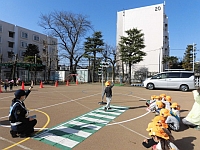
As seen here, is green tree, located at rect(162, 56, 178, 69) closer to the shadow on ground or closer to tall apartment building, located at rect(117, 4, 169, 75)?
tall apartment building, located at rect(117, 4, 169, 75)

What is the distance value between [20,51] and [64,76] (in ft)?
65.5

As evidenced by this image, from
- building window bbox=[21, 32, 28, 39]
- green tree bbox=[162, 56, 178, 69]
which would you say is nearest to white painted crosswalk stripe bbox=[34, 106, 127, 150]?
green tree bbox=[162, 56, 178, 69]

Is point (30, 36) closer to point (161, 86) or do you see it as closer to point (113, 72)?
point (113, 72)

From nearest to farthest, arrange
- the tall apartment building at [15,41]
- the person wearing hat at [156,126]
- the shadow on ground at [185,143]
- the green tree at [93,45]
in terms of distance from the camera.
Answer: the person wearing hat at [156,126] → the shadow on ground at [185,143] → the green tree at [93,45] → the tall apartment building at [15,41]

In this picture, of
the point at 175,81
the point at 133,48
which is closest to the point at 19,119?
the point at 175,81

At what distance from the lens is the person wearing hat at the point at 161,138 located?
2615mm

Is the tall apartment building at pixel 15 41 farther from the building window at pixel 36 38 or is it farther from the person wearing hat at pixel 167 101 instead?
the person wearing hat at pixel 167 101

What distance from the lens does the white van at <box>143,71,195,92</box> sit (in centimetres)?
1485

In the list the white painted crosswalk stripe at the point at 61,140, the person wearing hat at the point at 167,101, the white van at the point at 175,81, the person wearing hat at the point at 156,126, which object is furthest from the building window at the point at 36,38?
the person wearing hat at the point at 156,126

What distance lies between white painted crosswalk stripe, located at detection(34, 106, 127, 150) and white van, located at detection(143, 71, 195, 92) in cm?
1167

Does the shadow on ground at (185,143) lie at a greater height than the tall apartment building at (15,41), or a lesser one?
lesser

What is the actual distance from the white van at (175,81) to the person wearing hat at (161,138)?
14.0 metres

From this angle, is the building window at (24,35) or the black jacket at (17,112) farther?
the building window at (24,35)

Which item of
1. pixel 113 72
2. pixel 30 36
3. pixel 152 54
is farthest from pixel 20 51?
pixel 152 54
